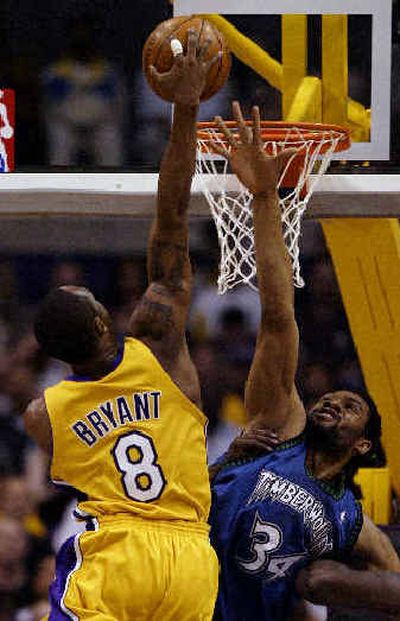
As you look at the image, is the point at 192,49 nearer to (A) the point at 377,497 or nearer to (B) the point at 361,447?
(B) the point at 361,447

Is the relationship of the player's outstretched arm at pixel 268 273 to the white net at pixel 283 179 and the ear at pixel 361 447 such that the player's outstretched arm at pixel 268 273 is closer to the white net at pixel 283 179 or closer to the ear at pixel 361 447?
the white net at pixel 283 179

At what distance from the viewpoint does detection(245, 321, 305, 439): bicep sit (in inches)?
184

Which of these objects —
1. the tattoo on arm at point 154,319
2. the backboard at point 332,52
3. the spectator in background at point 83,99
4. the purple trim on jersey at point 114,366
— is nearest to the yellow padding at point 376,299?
the backboard at point 332,52

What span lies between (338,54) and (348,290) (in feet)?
3.44

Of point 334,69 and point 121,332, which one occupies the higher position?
point 334,69

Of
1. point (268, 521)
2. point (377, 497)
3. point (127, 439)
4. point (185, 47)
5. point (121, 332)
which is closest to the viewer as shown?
point (127, 439)

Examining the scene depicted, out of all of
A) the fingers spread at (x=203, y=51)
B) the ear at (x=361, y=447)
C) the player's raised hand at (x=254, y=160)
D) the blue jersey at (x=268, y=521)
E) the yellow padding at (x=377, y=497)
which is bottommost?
the yellow padding at (x=377, y=497)

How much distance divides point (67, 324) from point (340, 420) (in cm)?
150

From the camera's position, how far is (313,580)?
5.00 meters

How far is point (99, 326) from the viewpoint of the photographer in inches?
150

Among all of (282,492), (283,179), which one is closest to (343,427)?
(282,492)

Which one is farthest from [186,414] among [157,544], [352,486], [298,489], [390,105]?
[390,105]

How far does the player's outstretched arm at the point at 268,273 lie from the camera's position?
4449mm

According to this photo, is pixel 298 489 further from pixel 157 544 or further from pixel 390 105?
pixel 390 105
